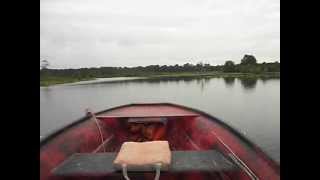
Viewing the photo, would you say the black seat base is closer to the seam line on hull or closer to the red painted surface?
the seam line on hull

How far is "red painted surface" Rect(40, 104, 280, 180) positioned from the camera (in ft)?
11.8

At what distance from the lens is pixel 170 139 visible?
5.56 m

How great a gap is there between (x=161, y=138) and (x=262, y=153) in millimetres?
2061

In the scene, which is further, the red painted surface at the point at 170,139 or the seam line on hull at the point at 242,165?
the red painted surface at the point at 170,139

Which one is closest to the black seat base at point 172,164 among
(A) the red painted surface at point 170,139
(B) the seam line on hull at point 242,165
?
(B) the seam line on hull at point 242,165

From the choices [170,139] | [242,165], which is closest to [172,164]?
[242,165]

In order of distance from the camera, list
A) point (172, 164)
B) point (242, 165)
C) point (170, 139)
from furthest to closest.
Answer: point (170, 139), point (242, 165), point (172, 164)

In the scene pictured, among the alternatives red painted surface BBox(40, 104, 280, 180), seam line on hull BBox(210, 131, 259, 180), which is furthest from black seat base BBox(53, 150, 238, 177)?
red painted surface BBox(40, 104, 280, 180)

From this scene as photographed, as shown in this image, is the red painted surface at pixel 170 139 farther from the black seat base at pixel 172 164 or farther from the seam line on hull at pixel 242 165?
the black seat base at pixel 172 164

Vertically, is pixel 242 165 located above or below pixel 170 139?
above

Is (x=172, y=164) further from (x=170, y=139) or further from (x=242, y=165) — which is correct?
(x=170, y=139)

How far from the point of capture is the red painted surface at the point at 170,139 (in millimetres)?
3609

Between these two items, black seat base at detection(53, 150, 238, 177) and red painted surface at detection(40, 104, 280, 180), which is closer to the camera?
black seat base at detection(53, 150, 238, 177)
